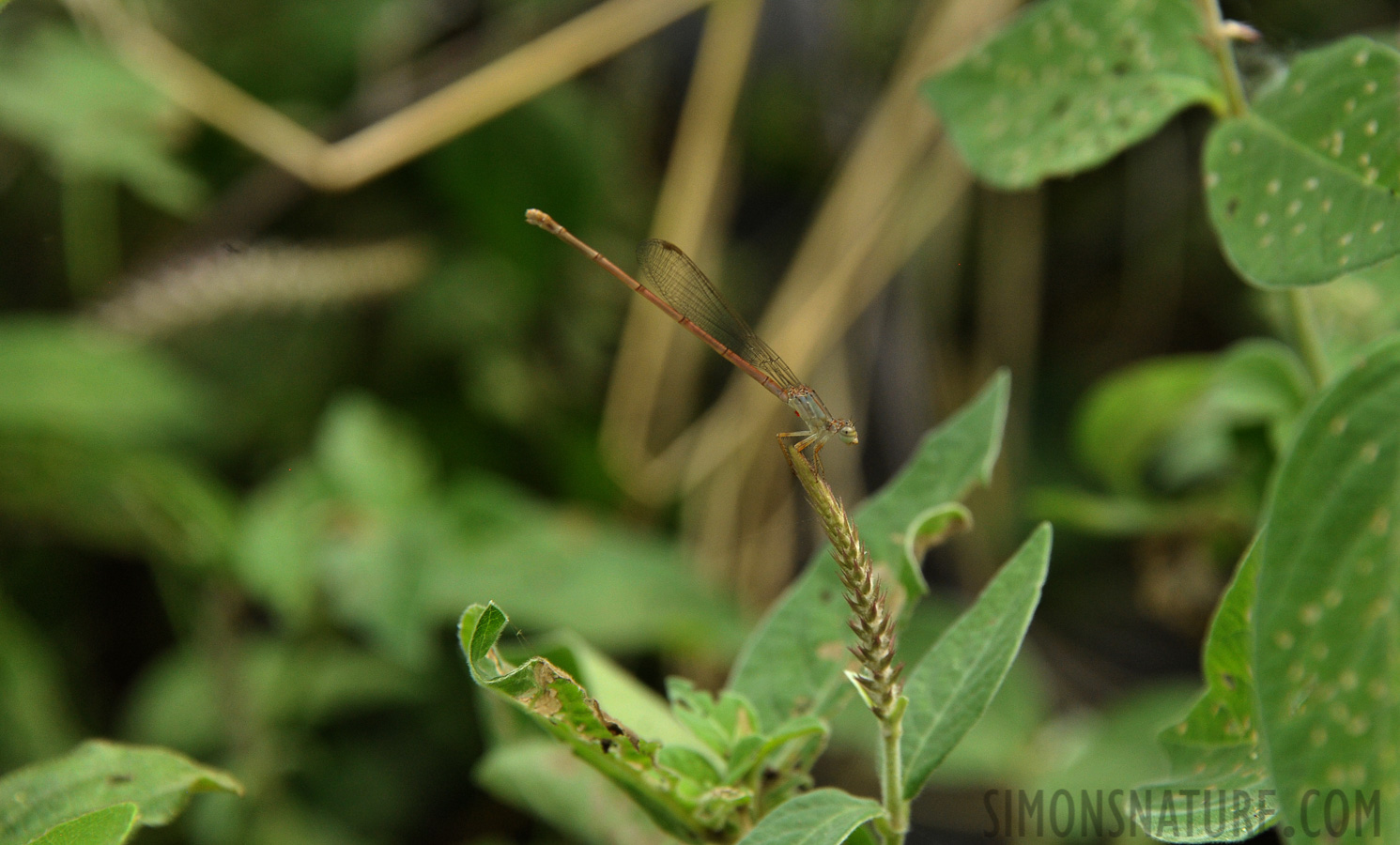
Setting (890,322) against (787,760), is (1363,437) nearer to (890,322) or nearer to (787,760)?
(787,760)

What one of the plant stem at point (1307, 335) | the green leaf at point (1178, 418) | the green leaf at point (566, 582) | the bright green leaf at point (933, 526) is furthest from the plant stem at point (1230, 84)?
the green leaf at point (566, 582)

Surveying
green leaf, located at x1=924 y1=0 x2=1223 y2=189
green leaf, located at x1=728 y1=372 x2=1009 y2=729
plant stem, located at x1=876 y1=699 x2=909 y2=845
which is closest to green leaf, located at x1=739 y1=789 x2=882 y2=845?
plant stem, located at x1=876 y1=699 x2=909 y2=845

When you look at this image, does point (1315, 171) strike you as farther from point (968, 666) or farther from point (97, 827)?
point (97, 827)

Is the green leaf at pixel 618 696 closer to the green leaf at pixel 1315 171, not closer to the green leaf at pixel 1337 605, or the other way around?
the green leaf at pixel 1337 605

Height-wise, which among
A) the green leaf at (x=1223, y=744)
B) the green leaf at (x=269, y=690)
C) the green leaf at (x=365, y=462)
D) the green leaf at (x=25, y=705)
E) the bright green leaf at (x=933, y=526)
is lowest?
the green leaf at (x=1223, y=744)

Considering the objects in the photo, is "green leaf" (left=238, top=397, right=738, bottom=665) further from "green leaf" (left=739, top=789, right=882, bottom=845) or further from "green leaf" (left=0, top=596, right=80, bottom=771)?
"green leaf" (left=739, top=789, right=882, bottom=845)

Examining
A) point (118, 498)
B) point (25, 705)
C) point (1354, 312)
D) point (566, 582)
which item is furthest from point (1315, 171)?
point (25, 705)
